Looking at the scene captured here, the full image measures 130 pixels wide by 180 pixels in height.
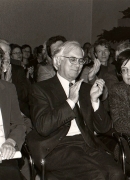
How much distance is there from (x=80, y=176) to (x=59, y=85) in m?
0.77

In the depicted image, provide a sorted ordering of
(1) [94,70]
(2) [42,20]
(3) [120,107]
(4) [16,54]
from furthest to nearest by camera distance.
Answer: (2) [42,20]
(4) [16,54]
(1) [94,70]
(3) [120,107]

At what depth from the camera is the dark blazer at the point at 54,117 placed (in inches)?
102

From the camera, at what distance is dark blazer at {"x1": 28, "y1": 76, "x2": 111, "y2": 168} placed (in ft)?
8.46

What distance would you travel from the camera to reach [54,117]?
8.43 ft

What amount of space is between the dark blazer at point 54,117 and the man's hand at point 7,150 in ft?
0.97

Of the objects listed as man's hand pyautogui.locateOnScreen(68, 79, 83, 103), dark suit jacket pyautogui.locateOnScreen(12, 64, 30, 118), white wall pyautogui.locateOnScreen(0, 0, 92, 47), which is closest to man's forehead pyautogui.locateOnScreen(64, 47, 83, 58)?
man's hand pyautogui.locateOnScreen(68, 79, 83, 103)

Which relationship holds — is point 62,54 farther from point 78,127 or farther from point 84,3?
point 84,3

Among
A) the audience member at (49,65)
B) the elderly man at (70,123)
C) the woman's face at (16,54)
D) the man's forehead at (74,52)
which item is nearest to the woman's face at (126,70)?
the elderly man at (70,123)

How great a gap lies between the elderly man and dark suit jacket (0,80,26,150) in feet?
0.42

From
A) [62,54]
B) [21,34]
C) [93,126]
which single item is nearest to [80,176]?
[93,126]

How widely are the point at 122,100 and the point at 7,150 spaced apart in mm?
1283

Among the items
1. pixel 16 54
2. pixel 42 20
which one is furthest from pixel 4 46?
pixel 42 20

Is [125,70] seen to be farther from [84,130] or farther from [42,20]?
[42,20]

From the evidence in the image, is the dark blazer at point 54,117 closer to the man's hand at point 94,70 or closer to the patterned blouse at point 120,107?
the patterned blouse at point 120,107
